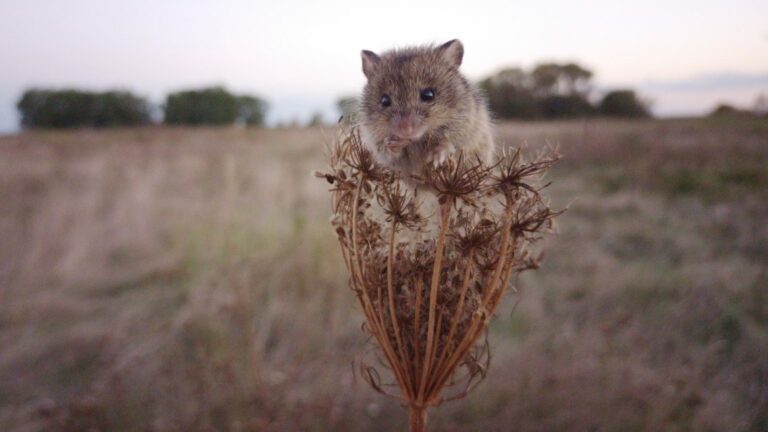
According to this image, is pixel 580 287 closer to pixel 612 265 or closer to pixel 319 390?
pixel 612 265

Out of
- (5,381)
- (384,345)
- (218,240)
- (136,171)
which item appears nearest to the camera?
(384,345)

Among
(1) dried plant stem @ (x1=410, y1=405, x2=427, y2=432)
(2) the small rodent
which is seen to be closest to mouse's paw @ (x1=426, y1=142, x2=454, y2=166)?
(2) the small rodent

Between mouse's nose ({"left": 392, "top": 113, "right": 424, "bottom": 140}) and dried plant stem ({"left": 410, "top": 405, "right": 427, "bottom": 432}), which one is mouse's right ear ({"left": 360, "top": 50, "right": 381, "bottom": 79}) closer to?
mouse's nose ({"left": 392, "top": 113, "right": 424, "bottom": 140})

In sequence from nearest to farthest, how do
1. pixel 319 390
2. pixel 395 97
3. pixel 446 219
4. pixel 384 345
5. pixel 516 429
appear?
1. pixel 446 219
2. pixel 384 345
3. pixel 395 97
4. pixel 516 429
5. pixel 319 390

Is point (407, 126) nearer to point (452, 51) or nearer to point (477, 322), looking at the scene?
point (452, 51)

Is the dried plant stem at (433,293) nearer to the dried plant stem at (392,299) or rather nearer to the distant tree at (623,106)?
the dried plant stem at (392,299)

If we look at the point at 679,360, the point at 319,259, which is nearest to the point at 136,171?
the point at 319,259
